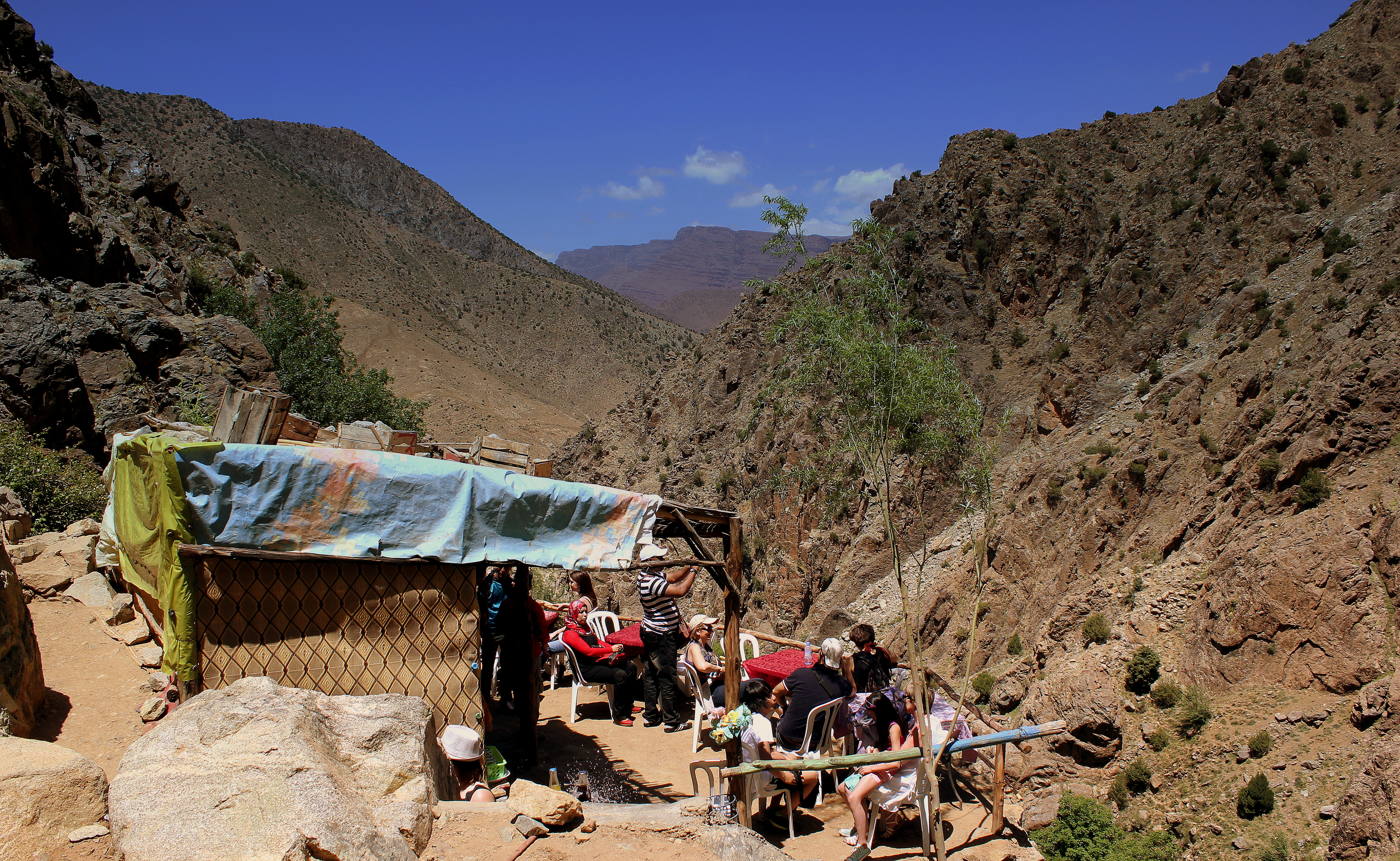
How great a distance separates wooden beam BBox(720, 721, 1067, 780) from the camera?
5.39m

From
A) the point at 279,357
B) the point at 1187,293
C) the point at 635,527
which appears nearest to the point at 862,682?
the point at 635,527

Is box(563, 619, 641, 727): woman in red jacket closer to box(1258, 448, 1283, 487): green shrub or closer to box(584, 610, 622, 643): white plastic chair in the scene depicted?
box(584, 610, 622, 643): white plastic chair

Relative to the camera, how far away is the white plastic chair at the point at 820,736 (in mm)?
6242

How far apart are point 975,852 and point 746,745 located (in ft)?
6.88

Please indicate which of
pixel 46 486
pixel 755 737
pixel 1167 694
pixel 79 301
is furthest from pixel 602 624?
pixel 79 301

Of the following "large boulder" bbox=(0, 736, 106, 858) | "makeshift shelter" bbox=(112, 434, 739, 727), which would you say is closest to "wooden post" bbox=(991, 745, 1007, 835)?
"makeshift shelter" bbox=(112, 434, 739, 727)

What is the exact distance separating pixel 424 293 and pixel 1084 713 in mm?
82356

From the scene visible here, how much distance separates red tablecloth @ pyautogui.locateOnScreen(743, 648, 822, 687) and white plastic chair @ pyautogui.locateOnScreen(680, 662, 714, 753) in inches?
20.5

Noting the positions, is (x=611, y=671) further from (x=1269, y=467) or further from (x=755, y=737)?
(x=1269, y=467)

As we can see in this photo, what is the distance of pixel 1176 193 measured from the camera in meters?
23.3

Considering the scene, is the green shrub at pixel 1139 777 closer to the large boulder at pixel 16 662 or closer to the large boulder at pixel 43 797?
the large boulder at pixel 43 797

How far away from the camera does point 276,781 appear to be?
3.98 meters

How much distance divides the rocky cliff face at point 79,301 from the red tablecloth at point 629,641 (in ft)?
31.7

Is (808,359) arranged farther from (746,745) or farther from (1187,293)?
(1187,293)
